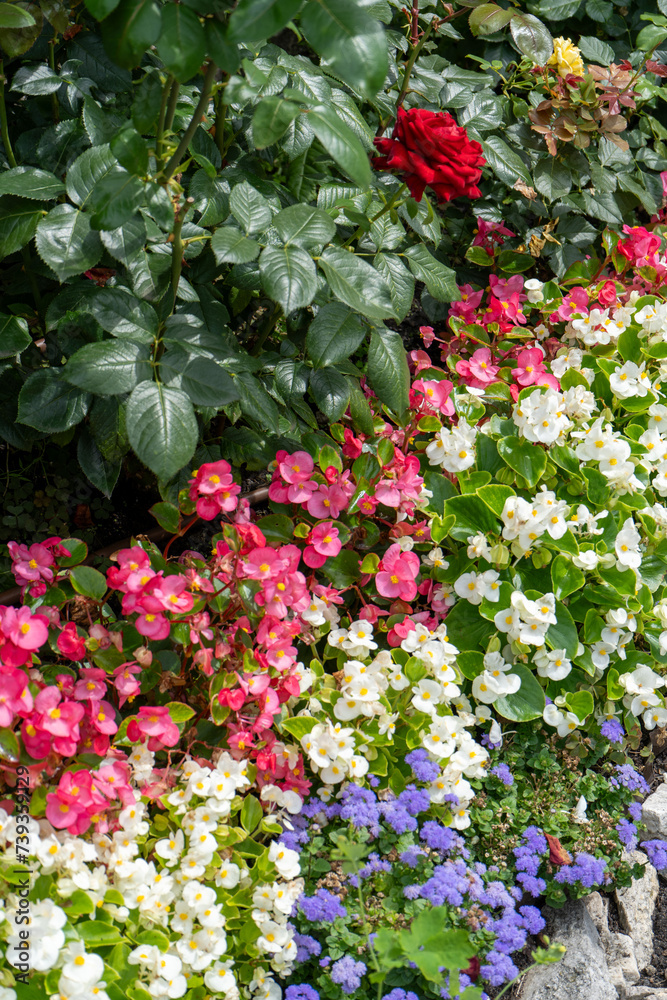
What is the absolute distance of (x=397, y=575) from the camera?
5.44ft

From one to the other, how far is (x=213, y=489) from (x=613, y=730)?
3.23 feet

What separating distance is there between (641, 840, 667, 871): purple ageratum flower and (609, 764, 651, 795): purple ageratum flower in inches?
4.2

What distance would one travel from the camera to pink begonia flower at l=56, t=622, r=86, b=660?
139 cm

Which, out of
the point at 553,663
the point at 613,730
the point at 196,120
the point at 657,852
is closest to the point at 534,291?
the point at 553,663

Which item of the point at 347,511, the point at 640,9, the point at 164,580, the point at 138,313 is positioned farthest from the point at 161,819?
the point at 640,9

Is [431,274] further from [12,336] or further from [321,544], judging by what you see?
[12,336]

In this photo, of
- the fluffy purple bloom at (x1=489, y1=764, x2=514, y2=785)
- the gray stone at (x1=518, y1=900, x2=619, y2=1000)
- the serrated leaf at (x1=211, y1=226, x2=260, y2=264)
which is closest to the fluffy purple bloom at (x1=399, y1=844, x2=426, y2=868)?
the fluffy purple bloom at (x1=489, y1=764, x2=514, y2=785)

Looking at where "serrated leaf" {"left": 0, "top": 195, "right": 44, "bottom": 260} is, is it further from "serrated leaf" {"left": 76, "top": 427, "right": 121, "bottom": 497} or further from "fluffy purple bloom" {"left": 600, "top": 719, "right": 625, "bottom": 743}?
"fluffy purple bloom" {"left": 600, "top": 719, "right": 625, "bottom": 743}

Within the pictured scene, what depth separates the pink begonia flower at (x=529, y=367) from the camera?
201 cm

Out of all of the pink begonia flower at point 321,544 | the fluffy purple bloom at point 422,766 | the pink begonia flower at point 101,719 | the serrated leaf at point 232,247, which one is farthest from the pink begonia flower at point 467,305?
the pink begonia flower at point 101,719

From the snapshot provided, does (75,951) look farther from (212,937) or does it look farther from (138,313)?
(138,313)

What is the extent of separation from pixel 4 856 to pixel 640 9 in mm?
3293

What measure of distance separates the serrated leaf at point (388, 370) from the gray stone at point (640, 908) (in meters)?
1.09

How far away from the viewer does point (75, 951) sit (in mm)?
1090
